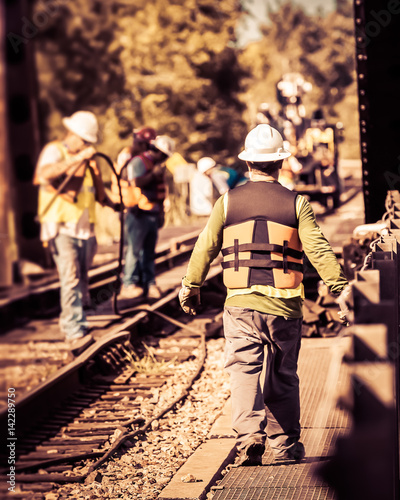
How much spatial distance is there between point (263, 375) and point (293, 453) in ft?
1.62

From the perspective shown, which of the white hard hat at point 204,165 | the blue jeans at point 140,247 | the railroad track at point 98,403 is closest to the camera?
the railroad track at point 98,403

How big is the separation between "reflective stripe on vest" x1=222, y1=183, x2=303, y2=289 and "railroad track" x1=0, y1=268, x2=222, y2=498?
159 cm

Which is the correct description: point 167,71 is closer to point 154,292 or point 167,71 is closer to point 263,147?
point 154,292

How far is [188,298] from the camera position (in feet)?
19.5

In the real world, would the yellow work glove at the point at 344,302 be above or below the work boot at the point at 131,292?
above

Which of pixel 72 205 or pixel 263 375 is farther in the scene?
pixel 72 205

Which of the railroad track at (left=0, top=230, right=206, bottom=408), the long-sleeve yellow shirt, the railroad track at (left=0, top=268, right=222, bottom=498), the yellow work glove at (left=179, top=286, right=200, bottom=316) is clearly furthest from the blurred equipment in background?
the long-sleeve yellow shirt

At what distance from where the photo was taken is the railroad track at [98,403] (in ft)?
20.9

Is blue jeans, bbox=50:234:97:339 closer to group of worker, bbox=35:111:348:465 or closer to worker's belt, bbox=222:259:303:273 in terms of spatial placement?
group of worker, bbox=35:111:348:465

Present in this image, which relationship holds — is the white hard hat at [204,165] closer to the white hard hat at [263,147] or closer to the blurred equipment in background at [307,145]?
the white hard hat at [263,147]

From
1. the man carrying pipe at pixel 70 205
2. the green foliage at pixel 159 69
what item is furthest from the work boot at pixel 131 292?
the green foliage at pixel 159 69

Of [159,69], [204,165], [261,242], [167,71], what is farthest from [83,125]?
[159,69]

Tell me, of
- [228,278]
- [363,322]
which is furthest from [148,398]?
[363,322]

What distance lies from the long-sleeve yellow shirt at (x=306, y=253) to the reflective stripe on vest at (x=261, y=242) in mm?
44
